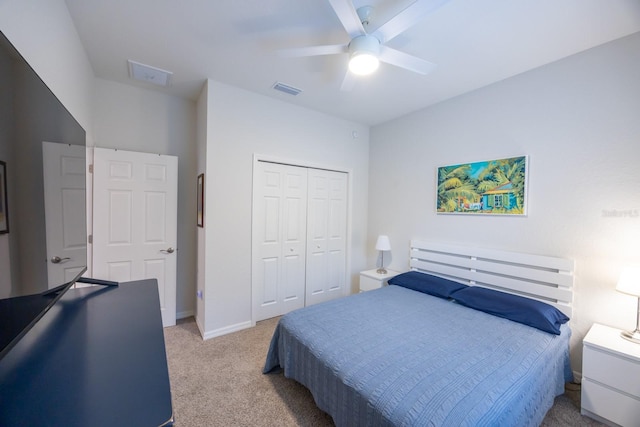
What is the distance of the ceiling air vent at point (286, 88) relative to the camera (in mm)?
2734

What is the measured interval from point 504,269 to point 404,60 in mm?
2154

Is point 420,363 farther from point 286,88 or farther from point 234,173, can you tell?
point 286,88

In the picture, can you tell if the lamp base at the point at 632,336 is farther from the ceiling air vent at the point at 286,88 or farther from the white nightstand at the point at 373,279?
the ceiling air vent at the point at 286,88

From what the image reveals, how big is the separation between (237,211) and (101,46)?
5.90 ft

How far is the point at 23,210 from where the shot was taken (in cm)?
75

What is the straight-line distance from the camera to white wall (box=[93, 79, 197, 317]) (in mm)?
2727

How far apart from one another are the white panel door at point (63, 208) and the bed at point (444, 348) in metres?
1.39

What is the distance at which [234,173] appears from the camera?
2809 mm

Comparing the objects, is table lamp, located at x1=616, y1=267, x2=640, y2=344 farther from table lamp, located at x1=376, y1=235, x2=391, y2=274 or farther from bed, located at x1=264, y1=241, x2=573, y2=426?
table lamp, located at x1=376, y1=235, x2=391, y2=274

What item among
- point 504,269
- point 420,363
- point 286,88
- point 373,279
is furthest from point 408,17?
point 373,279

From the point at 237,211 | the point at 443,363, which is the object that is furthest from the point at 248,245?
the point at 443,363

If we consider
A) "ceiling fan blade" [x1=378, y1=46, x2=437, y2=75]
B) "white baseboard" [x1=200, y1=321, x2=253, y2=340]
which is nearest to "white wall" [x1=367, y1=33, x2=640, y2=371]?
"ceiling fan blade" [x1=378, y1=46, x2=437, y2=75]

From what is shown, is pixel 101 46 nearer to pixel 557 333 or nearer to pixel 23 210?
pixel 23 210

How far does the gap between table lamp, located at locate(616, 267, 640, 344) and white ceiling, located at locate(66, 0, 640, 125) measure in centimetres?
176
